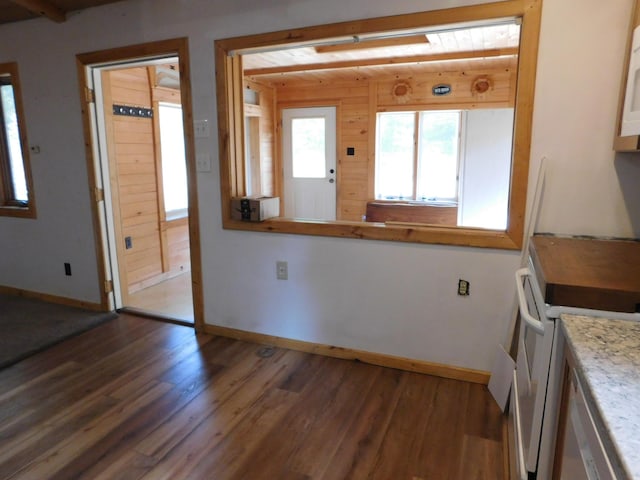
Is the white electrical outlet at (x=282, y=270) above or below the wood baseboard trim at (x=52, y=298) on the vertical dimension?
above

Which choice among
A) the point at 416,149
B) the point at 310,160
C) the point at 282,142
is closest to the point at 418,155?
the point at 416,149

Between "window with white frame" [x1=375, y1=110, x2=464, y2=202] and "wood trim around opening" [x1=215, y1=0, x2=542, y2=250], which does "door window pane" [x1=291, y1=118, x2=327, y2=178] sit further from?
"wood trim around opening" [x1=215, y1=0, x2=542, y2=250]

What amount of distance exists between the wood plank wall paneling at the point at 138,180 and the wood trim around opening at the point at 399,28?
128cm

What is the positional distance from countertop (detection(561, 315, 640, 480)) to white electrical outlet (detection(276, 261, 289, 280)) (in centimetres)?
Answer: 182

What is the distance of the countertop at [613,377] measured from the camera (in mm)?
643

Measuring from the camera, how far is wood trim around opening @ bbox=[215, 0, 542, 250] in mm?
1980

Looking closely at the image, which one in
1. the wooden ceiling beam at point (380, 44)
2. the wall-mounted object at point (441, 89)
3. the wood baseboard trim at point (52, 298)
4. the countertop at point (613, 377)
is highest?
the wooden ceiling beam at point (380, 44)

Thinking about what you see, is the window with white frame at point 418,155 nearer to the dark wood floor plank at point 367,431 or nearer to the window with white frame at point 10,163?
the dark wood floor plank at point 367,431

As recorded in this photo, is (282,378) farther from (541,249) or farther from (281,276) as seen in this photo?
(541,249)

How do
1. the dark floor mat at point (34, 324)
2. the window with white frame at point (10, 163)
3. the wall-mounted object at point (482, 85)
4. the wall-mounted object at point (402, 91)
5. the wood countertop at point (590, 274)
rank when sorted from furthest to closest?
1. the wall-mounted object at point (402, 91)
2. the wall-mounted object at point (482, 85)
3. the window with white frame at point (10, 163)
4. the dark floor mat at point (34, 324)
5. the wood countertop at point (590, 274)

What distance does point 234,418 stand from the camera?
6.81 feet

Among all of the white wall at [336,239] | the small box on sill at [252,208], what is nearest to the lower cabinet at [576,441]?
the white wall at [336,239]

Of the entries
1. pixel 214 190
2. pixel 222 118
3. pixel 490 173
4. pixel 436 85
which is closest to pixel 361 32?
pixel 222 118

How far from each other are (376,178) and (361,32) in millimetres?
3513
